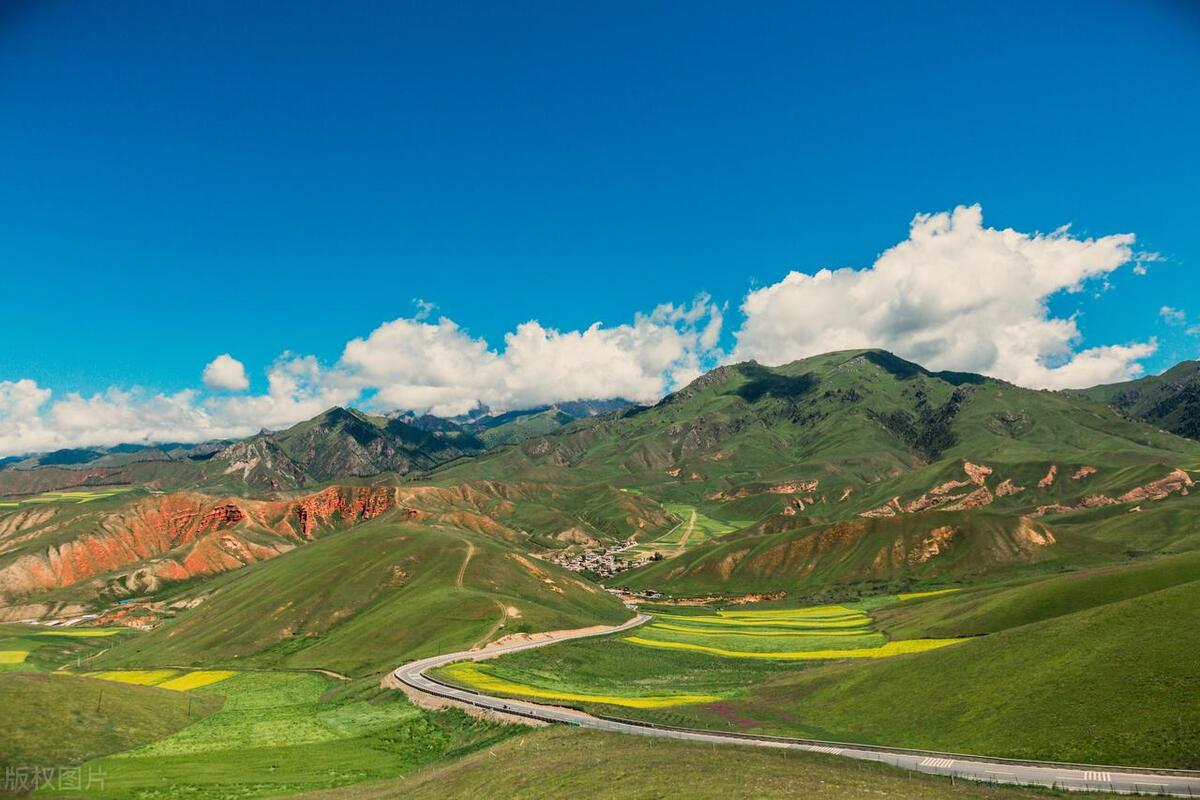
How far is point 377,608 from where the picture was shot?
503 ft

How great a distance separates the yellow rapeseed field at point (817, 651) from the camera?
10738cm

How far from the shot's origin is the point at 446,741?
2542 inches

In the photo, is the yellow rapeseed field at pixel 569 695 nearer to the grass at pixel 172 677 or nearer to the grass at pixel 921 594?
the grass at pixel 172 677

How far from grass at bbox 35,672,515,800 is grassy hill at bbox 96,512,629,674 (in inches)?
1233

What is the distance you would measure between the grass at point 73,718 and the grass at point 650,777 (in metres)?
28.7

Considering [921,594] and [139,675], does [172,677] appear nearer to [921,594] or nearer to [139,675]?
[139,675]

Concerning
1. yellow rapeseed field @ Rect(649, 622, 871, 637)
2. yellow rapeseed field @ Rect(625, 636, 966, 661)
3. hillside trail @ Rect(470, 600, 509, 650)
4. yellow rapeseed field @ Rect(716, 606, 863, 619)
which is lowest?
yellow rapeseed field @ Rect(716, 606, 863, 619)

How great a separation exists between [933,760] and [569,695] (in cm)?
4332

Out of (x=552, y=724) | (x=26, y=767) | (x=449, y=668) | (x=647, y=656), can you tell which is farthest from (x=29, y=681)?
(x=647, y=656)

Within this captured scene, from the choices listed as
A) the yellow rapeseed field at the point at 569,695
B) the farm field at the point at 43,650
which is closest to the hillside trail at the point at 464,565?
the yellow rapeseed field at the point at 569,695

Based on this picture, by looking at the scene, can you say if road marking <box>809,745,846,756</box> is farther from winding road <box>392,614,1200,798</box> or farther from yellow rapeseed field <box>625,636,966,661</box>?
yellow rapeseed field <box>625,636,966,661</box>

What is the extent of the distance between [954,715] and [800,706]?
18165 mm

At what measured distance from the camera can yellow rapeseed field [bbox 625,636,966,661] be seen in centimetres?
10738

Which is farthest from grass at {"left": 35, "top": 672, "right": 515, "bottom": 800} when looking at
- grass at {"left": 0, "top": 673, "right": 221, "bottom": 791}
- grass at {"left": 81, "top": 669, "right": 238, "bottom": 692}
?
grass at {"left": 81, "top": 669, "right": 238, "bottom": 692}
